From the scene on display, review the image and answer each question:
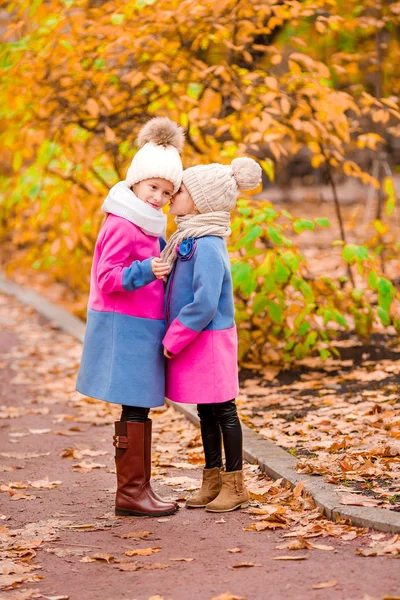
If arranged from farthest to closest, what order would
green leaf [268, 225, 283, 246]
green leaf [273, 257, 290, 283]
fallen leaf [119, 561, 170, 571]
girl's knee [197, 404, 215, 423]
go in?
green leaf [273, 257, 290, 283]
green leaf [268, 225, 283, 246]
girl's knee [197, 404, 215, 423]
fallen leaf [119, 561, 170, 571]

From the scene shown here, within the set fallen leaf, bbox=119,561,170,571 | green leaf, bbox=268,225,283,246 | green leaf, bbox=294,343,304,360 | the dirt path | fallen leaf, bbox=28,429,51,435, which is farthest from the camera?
green leaf, bbox=294,343,304,360

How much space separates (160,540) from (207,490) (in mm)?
521

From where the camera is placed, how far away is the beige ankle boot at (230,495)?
437cm

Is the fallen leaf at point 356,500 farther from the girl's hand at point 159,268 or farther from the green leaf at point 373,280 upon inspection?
the green leaf at point 373,280

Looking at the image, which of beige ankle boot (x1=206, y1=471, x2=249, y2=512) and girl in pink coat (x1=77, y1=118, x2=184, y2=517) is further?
beige ankle boot (x1=206, y1=471, x2=249, y2=512)

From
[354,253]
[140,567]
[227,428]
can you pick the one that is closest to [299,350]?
[354,253]

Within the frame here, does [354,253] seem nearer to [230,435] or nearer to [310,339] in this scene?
[310,339]

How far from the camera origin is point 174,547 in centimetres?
395

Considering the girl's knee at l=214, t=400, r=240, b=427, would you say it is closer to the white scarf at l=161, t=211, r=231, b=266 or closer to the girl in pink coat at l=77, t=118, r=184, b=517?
the girl in pink coat at l=77, t=118, r=184, b=517

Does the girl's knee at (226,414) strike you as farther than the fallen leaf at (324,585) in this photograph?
Yes

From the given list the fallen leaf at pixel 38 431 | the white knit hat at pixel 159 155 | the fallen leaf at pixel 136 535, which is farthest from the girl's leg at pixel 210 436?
the fallen leaf at pixel 38 431

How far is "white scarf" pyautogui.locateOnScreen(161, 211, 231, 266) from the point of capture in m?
4.29

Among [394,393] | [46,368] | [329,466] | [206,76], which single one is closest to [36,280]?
[46,368]

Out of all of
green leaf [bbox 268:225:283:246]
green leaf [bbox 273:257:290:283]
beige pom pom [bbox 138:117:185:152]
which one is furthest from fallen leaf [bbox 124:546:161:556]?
green leaf [bbox 273:257:290:283]
